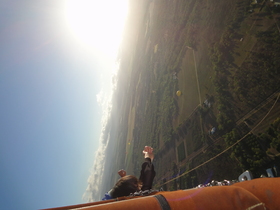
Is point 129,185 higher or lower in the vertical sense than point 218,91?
lower

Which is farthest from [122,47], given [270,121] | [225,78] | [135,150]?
[270,121]

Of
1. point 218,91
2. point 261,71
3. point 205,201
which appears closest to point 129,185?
point 205,201

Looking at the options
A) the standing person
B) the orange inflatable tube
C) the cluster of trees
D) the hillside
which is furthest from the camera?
the hillside

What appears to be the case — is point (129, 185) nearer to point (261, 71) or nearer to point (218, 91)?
point (261, 71)

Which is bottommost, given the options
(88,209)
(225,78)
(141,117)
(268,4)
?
(88,209)

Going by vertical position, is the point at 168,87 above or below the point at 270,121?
above

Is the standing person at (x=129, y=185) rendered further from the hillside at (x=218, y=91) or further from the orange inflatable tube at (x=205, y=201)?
the hillside at (x=218, y=91)

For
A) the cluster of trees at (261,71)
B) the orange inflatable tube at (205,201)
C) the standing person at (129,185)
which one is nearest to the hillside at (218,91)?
the cluster of trees at (261,71)

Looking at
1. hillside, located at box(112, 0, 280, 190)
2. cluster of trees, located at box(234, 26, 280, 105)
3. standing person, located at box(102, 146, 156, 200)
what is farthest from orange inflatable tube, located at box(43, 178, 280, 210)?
cluster of trees, located at box(234, 26, 280, 105)

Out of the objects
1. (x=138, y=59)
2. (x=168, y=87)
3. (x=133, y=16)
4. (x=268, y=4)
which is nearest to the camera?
(x=268, y=4)

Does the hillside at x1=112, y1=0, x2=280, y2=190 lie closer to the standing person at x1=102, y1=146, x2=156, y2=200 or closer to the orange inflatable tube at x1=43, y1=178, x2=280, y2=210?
the standing person at x1=102, y1=146, x2=156, y2=200

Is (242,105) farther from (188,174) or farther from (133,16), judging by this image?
(133,16)
